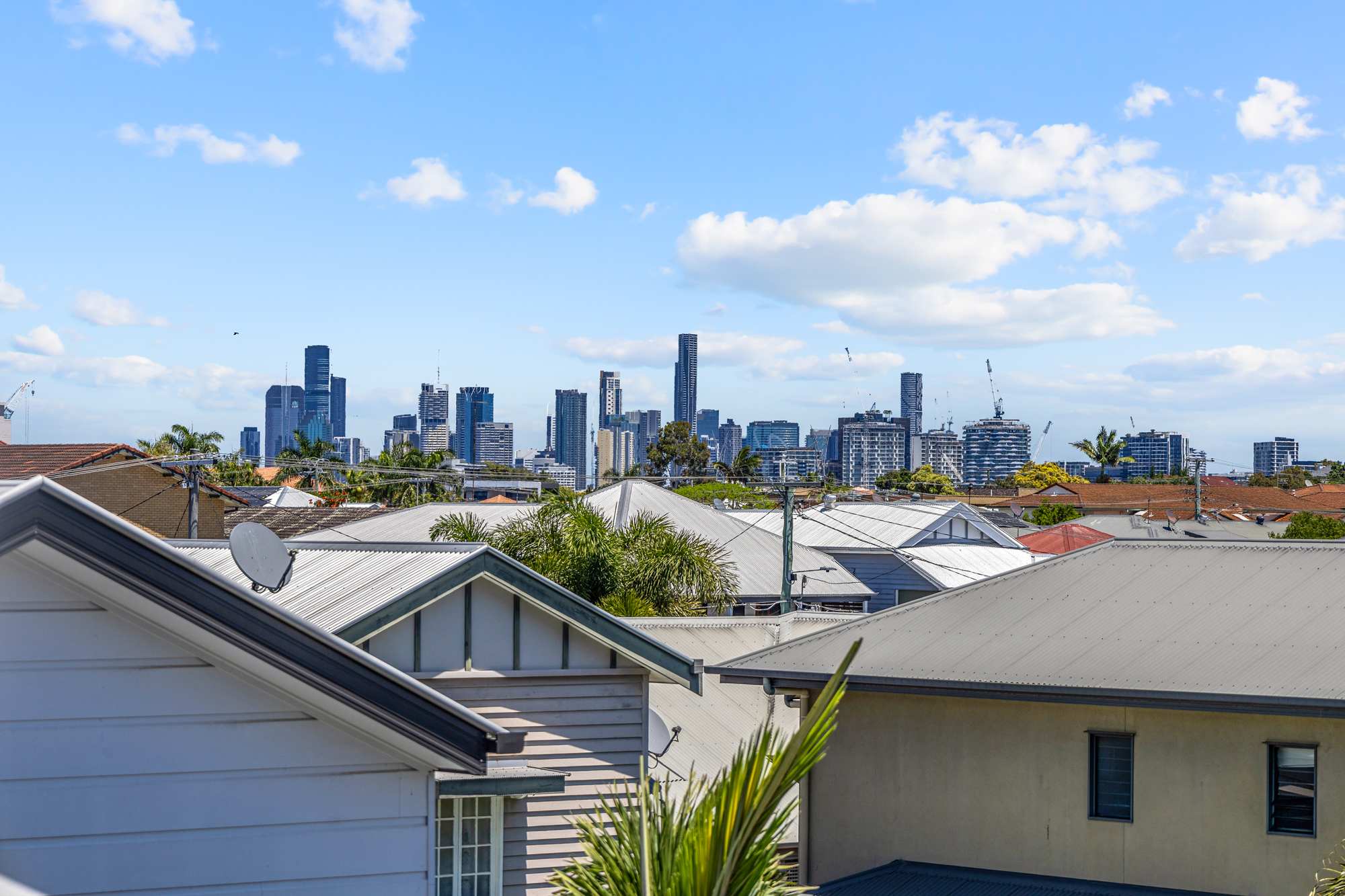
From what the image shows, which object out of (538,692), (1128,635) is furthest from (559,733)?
(1128,635)

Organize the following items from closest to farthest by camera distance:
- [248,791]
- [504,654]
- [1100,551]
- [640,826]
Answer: [640,826] → [248,791] → [504,654] → [1100,551]

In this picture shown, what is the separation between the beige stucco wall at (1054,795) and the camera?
34.1 ft

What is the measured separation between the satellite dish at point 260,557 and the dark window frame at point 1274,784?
991cm

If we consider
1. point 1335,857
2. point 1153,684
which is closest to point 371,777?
point 1153,684

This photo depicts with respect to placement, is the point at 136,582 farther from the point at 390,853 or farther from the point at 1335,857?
the point at 1335,857

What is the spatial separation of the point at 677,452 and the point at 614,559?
98957 mm

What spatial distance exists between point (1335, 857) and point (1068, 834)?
239 centimetres

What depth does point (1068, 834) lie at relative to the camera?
36.4 ft

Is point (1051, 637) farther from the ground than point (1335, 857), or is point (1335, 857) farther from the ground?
point (1051, 637)

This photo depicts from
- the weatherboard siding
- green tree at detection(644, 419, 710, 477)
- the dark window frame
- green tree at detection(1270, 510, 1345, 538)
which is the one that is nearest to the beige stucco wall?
the dark window frame

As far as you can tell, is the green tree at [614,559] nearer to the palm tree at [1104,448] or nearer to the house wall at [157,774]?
the house wall at [157,774]

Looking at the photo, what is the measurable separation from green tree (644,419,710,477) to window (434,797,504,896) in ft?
361

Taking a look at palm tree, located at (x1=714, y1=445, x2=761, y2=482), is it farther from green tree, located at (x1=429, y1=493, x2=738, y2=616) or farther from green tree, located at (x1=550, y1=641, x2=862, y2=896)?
green tree, located at (x1=550, y1=641, x2=862, y2=896)

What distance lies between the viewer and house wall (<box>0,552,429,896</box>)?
5.18m
